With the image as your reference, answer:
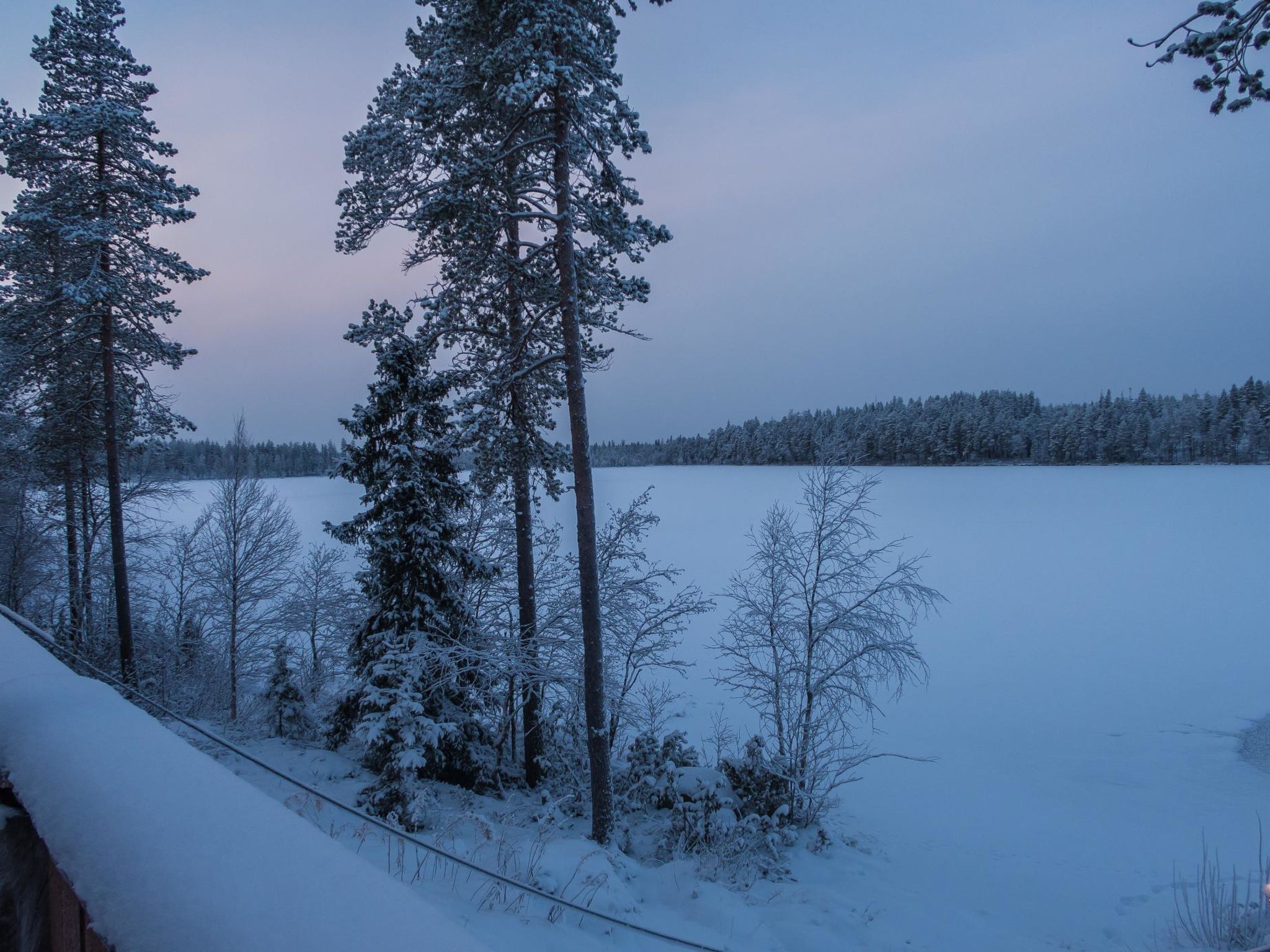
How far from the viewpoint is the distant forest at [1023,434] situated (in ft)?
307

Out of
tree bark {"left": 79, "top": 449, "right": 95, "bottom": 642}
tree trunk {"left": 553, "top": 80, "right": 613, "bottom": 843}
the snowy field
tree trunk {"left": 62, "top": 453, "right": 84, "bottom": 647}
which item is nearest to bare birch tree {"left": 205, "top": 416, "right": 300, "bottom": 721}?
tree bark {"left": 79, "top": 449, "right": 95, "bottom": 642}

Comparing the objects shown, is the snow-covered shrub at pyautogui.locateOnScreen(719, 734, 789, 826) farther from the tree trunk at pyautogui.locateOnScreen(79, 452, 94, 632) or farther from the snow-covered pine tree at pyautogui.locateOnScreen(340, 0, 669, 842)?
the tree trunk at pyautogui.locateOnScreen(79, 452, 94, 632)

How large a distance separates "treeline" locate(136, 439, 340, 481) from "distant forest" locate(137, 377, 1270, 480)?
50 cm

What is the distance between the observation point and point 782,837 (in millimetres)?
10461

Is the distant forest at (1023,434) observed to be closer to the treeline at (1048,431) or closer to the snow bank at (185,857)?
the treeline at (1048,431)

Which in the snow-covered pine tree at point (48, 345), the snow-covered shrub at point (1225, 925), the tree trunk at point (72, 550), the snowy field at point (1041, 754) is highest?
the snow-covered pine tree at point (48, 345)

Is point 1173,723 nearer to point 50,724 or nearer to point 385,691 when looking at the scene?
point 385,691

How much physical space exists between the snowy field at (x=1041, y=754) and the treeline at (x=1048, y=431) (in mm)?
53884

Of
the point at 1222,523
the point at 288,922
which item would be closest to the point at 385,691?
the point at 288,922

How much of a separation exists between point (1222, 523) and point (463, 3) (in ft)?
176

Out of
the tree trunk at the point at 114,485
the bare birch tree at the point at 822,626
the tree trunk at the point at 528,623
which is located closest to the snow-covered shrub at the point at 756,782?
the bare birch tree at the point at 822,626

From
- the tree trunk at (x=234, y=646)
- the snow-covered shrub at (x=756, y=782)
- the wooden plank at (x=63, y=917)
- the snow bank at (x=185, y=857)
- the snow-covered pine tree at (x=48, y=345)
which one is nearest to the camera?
the snow bank at (x=185, y=857)

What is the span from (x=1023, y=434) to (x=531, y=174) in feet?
400

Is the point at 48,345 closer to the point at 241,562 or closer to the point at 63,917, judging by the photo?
the point at 241,562
